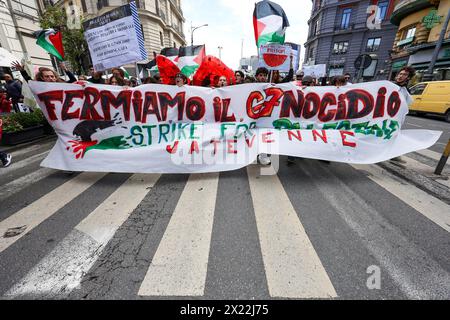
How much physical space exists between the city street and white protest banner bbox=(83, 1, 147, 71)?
2.68 metres

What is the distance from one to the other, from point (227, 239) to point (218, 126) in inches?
84.7

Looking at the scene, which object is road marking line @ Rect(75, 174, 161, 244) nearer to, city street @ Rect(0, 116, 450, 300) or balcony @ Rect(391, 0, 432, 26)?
city street @ Rect(0, 116, 450, 300)

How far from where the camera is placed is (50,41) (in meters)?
4.53

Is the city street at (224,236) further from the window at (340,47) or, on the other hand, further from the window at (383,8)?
the window at (383,8)

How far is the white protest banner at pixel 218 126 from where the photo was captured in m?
3.51

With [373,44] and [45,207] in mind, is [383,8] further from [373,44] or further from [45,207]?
[45,207]

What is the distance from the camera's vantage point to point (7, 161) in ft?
14.2

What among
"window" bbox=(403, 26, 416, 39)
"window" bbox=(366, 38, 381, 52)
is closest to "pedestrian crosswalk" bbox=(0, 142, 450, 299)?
"window" bbox=(403, 26, 416, 39)

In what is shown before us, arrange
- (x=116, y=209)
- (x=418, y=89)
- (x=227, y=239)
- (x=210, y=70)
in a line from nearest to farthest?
1. (x=227, y=239)
2. (x=116, y=209)
3. (x=210, y=70)
4. (x=418, y=89)

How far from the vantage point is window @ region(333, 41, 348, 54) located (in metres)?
34.2

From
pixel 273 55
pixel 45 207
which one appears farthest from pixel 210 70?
pixel 45 207

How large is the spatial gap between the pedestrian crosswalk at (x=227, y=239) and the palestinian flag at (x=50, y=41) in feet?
10.2

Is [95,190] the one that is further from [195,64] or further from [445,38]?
[445,38]
